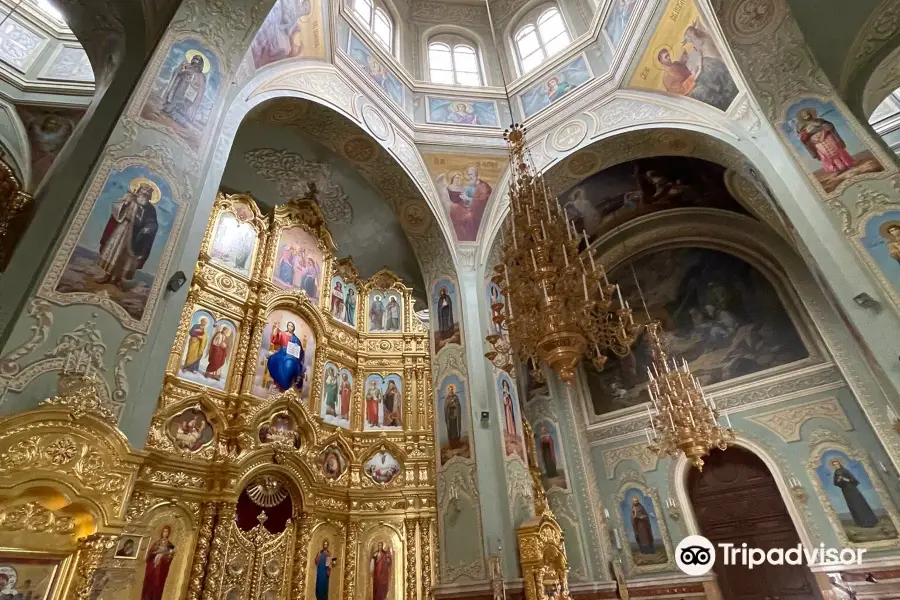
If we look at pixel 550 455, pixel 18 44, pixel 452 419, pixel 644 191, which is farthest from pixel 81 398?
pixel 644 191

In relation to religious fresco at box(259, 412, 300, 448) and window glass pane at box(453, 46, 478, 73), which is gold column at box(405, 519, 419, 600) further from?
window glass pane at box(453, 46, 478, 73)

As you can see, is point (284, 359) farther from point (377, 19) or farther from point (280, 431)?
point (377, 19)

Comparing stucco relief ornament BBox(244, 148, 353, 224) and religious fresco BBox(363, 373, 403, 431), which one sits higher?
stucco relief ornament BBox(244, 148, 353, 224)

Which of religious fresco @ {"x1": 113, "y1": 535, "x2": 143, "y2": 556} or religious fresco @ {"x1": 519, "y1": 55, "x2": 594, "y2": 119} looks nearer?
religious fresco @ {"x1": 113, "y1": 535, "x2": 143, "y2": 556}

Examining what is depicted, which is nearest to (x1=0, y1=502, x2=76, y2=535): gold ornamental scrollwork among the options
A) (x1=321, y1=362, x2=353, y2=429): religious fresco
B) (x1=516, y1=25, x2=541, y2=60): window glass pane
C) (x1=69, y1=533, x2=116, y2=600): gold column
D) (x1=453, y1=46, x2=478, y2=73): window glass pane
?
(x1=69, y1=533, x2=116, y2=600): gold column

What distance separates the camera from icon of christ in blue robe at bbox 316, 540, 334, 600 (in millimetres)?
7029

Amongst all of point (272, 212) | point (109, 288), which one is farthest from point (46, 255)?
point (272, 212)

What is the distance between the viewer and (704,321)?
10844 millimetres

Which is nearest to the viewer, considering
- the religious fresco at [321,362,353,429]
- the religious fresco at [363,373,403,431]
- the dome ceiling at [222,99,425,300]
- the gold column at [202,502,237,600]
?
the gold column at [202,502,237,600]

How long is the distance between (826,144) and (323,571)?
9.63 metres

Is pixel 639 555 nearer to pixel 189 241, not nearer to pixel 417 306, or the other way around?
pixel 417 306

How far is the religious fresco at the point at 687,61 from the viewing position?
7.59 metres

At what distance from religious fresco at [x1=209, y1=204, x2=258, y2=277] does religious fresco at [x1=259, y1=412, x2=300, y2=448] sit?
271 cm

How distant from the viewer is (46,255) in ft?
12.9
